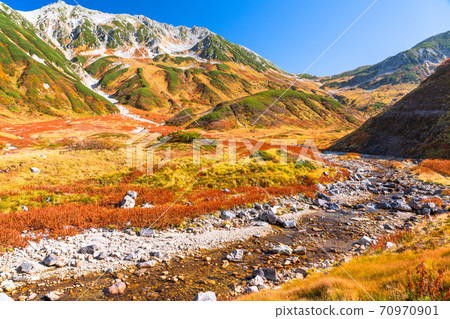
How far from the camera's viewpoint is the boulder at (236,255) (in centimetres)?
884

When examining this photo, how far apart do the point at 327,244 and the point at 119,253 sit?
953 cm

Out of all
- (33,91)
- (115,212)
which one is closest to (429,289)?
(115,212)

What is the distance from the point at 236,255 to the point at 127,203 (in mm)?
8390

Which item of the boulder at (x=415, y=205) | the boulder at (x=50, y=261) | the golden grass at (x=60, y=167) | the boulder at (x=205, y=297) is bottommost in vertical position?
the boulder at (x=205, y=297)

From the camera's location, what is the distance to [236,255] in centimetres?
904

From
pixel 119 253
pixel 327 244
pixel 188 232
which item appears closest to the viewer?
pixel 119 253

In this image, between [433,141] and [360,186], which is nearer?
[360,186]

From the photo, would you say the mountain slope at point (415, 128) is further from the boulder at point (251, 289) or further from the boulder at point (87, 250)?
the boulder at point (87, 250)

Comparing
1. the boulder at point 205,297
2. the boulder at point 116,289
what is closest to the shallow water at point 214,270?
the boulder at point 116,289

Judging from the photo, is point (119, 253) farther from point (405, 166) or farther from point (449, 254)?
point (405, 166)

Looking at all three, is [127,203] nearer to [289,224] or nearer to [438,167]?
[289,224]

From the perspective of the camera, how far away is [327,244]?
33.9 feet

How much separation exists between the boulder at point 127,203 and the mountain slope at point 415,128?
4283cm
